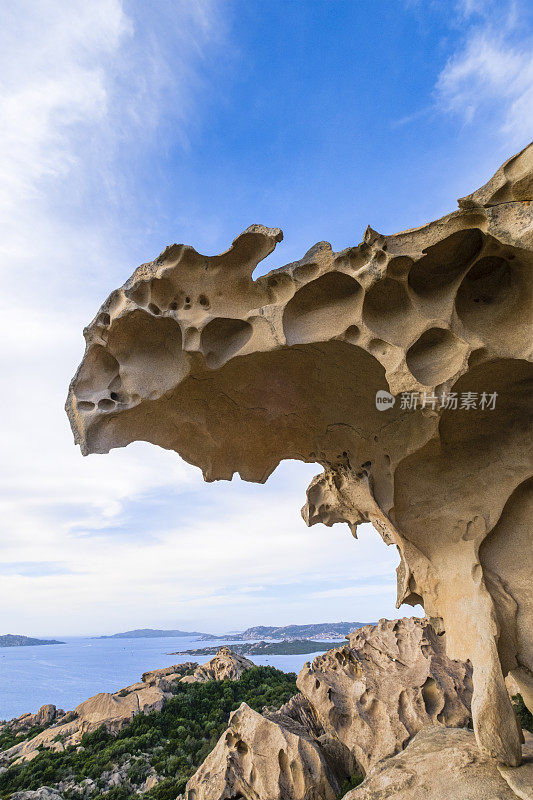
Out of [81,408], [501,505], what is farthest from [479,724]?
[81,408]

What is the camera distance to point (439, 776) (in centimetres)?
418

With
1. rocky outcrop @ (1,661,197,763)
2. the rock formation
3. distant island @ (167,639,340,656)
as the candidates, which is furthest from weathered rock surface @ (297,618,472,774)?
distant island @ (167,639,340,656)

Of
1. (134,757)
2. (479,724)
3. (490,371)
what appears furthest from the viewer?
(134,757)

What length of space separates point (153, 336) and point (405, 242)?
2719 mm

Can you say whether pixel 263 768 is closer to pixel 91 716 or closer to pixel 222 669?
pixel 91 716

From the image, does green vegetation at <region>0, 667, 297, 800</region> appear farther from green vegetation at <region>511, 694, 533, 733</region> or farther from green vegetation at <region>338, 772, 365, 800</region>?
green vegetation at <region>511, 694, 533, 733</region>

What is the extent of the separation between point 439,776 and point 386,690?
8.44 ft

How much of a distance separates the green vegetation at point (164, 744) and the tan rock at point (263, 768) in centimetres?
216

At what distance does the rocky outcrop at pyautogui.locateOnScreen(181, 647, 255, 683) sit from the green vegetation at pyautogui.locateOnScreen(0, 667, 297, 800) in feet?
1.39

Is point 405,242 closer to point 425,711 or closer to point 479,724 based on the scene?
point 479,724

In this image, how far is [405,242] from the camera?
4727mm

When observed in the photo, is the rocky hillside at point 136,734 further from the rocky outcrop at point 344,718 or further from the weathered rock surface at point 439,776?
the weathered rock surface at point 439,776

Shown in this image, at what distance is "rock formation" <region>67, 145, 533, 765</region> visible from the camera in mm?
4676

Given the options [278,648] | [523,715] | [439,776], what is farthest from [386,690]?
[278,648]
